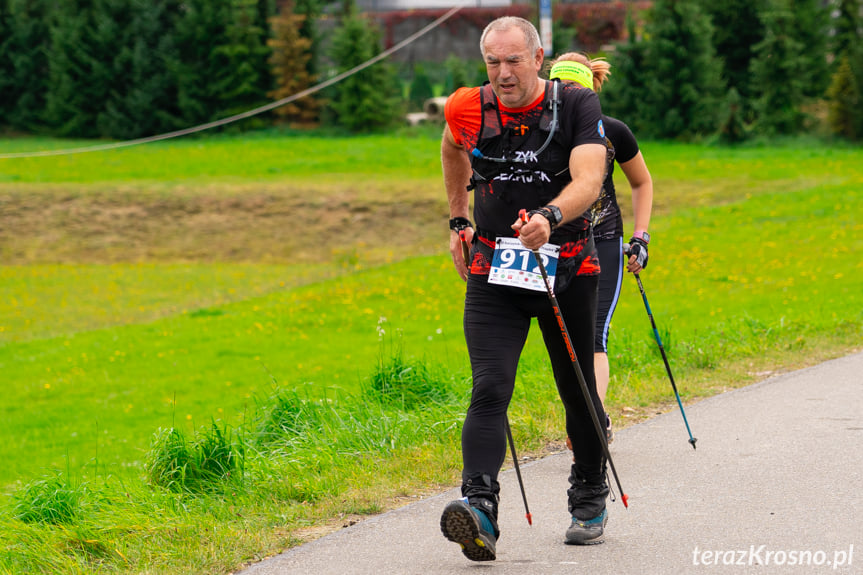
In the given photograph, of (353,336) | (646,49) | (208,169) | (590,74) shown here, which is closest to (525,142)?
(590,74)

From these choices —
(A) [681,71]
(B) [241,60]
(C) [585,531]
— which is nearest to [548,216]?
(C) [585,531]

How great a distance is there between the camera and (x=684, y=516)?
17.4 ft

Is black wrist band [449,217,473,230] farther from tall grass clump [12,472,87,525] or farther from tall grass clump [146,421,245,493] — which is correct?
tall grass clump [12,472,87,525]

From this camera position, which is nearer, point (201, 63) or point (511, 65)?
point (511, 65)

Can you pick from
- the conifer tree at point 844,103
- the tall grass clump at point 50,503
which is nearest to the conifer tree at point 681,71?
the conifer tree at point 844,103

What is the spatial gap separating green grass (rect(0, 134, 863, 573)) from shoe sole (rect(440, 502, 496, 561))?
3.40 ft

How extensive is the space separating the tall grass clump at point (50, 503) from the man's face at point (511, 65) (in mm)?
2891

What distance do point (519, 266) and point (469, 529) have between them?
1.06 m

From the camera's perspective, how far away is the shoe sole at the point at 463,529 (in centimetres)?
440

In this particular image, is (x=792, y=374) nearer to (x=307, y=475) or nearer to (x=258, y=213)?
(x=307, y=475)

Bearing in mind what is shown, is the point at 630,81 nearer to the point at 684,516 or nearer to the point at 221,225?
the point at 221,225

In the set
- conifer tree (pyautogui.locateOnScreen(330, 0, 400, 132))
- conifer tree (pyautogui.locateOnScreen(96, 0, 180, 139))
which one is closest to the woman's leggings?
conifer tree (pyautogui.locateOnScreen(330, 0, 400, 132))

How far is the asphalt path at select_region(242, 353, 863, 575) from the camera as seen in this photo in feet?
15.5

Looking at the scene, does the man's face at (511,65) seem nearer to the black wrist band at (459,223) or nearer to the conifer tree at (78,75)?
the black wrist band at (459,223)
